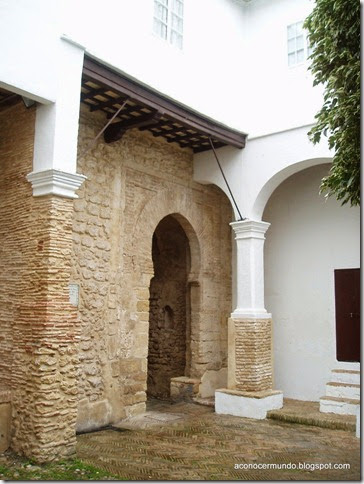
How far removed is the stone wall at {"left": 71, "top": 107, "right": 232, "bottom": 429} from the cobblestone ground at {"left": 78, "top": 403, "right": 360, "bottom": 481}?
778mm

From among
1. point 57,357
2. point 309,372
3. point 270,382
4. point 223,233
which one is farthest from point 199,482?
point 223,233

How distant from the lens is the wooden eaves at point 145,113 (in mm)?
7090

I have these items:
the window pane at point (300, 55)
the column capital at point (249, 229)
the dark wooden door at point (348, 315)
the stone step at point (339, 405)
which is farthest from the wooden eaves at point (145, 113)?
the stone step at point (339, 405)

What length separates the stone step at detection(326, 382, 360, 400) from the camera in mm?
8484

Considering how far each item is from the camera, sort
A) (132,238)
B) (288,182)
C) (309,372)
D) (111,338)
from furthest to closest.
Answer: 1. (288,182)
2. (309,372)
3. (132,238)
4. (111,338)

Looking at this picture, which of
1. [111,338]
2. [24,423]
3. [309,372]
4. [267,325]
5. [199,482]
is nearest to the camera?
[199,482]

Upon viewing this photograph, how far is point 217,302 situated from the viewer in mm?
10547

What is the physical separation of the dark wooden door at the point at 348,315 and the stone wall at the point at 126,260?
4493mm

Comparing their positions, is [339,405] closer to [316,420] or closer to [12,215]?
[316,420]

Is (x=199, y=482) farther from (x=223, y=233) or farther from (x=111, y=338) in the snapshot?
(x=223, y=233)

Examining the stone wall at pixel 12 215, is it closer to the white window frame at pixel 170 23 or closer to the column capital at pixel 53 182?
the column capital at pixel 53 182

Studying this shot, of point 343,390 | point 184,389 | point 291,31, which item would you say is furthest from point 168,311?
point 291,31

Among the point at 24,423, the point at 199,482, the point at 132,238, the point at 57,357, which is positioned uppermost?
the point at 132,238

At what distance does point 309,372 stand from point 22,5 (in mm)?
7890
